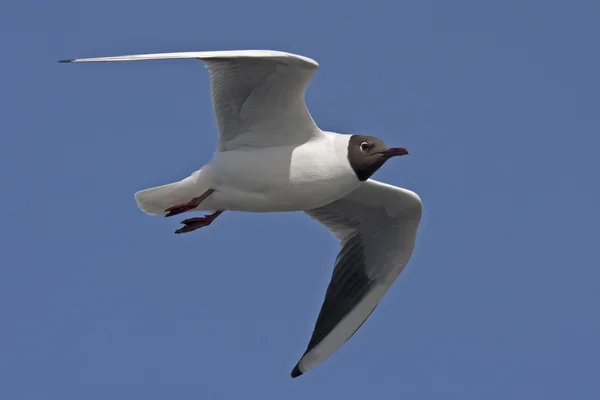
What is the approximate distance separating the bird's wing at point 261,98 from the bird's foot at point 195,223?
0.65 m

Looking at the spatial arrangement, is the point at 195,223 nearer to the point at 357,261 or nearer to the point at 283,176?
the point at 283,176

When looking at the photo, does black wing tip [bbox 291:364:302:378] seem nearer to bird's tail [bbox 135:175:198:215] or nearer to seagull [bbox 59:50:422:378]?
seagull [bbox 59:50:422:378]

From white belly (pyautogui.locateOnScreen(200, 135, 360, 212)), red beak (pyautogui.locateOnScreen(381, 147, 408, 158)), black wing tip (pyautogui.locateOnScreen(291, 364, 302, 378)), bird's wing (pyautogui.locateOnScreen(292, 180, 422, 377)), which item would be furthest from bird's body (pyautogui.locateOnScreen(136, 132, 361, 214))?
black wing tip (pyautogui.locateOnScreen(291, 364, 302, 378))

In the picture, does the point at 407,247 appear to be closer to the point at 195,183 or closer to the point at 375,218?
the point at 375,218

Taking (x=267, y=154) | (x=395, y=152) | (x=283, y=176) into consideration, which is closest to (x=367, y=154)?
(x=395, y=152)

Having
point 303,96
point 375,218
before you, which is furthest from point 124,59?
point 375,218

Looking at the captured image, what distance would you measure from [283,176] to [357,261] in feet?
6.81

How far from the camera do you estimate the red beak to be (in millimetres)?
9594

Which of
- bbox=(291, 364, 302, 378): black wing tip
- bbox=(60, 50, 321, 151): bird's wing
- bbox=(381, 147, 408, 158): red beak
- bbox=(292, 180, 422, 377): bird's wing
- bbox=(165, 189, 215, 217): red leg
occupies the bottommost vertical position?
bbox=(291, 364, 302, 378): black wing tip

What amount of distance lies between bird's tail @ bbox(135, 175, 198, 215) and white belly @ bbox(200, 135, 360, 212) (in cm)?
22

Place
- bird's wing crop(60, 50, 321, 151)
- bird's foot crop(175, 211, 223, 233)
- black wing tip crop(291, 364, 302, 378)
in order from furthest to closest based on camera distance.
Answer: black wing tip crop(291, 364, 302, 378) < bird's foot crop(175, 211, 223, 233) < bird's wing crop(60, 50, 321, 151)

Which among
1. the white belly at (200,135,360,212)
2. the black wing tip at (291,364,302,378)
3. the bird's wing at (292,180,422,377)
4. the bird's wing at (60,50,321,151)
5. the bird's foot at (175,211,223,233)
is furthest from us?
the black wing tip at (291,364,302,378)

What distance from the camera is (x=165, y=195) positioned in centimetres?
998

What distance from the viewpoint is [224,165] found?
966 centimetres
